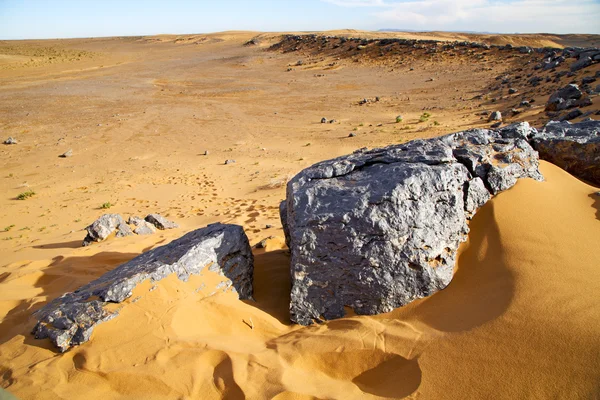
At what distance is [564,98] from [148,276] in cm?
1342

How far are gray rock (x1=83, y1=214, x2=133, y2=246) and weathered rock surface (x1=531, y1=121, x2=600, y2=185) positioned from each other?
6734mm

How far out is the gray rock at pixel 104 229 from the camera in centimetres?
685

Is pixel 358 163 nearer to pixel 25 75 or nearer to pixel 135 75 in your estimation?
pixel 135 75

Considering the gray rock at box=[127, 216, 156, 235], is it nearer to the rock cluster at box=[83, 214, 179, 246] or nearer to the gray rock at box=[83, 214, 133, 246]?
the rock cluster at box=[83, 214, 179, 246]

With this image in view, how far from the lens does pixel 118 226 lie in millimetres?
7121

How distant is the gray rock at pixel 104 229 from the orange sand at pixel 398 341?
3.05 m

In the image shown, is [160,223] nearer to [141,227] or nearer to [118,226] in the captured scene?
[141,227]

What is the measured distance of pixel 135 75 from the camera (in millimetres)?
32844

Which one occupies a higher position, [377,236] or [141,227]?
[377,236]

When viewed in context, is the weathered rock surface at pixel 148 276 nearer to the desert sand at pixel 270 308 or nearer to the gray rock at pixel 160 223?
the desert sand at pixel 270 308

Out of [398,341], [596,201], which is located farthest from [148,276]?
[596,201]

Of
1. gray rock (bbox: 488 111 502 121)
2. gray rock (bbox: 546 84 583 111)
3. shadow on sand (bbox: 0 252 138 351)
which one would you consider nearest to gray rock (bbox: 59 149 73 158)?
shadow on sand (bbox: 0 252 138 351)

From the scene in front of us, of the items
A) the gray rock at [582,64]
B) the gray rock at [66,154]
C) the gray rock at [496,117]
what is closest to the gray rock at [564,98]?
the gray rock at [496,117]

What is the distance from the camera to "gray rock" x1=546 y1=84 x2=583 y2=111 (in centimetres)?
1150
